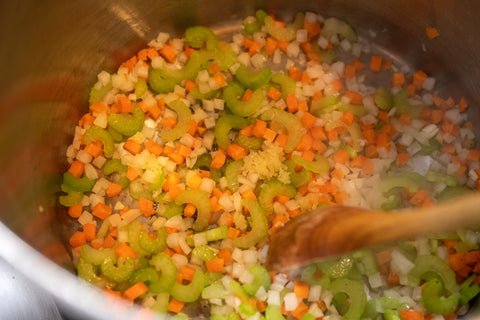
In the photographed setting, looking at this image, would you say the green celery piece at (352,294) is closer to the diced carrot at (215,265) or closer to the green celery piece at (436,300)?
the green celery piece at (436,300)

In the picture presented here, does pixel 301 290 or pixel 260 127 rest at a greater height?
pixel 260 127

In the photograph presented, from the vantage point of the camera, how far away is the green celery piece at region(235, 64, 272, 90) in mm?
2201

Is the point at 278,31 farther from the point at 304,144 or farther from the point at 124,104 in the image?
the point at 124,104

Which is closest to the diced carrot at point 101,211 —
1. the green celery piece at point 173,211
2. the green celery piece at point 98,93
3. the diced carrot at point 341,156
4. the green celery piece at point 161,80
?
the green celery piece at point 173,211

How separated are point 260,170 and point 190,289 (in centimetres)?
59

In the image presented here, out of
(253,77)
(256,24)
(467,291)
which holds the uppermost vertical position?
(256,24)

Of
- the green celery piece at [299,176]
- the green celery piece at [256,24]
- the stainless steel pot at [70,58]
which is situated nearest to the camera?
the stainless steel pot at [70,58]

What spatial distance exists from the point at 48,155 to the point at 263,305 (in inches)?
44.4

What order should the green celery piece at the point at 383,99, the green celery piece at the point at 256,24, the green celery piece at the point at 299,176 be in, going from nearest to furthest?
the green celery piece at the point at 299,176 → the green celery piece at the point at 383,99 → the green celery piece at the point at 256,24

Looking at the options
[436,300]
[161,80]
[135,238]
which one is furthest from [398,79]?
[135,238]

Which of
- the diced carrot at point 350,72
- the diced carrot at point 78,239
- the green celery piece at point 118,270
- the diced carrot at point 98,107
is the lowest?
the green celery piece at point 118,270

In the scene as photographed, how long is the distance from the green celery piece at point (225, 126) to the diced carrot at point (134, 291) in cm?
70

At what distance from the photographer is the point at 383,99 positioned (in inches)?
89.6

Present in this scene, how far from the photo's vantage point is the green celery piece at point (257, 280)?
1.88 metres
